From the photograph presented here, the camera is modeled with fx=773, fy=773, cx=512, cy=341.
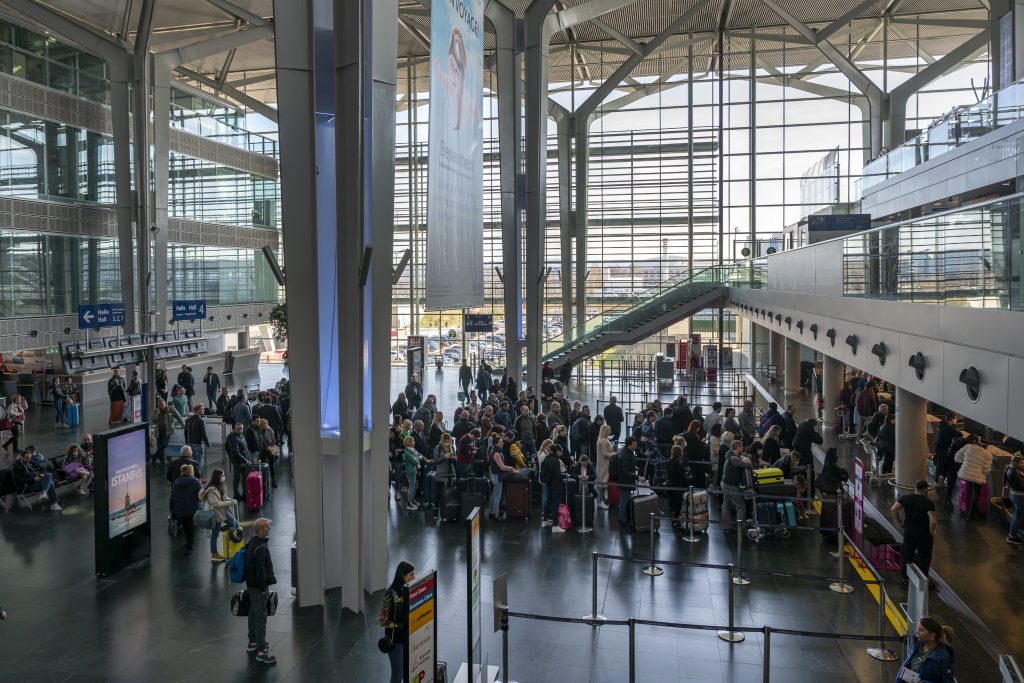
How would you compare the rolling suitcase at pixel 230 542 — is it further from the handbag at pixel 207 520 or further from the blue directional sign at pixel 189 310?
the blue directional sign at pixel 189 310

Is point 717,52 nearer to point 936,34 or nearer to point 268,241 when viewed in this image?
point 936,34

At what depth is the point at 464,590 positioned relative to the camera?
9.93m

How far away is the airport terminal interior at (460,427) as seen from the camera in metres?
8.17

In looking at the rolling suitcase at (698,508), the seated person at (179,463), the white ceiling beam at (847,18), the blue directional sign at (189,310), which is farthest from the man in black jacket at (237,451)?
the white ceiling beam at (847,18)

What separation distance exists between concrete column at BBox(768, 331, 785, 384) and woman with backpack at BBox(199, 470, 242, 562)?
25.3 meters

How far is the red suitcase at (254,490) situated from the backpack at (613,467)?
6.24m

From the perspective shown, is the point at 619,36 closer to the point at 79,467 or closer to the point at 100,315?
the point at 100,315

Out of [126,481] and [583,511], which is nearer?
[126,481]

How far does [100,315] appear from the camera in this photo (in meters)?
22.2

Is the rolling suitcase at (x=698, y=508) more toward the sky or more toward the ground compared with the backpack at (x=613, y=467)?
more toward the ground

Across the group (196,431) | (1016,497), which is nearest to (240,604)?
(196,431)

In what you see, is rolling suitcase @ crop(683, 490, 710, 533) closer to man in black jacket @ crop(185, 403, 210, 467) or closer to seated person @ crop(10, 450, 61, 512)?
man in black jacket @ crop(185, 403, 210, 467)

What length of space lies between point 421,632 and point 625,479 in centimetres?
732

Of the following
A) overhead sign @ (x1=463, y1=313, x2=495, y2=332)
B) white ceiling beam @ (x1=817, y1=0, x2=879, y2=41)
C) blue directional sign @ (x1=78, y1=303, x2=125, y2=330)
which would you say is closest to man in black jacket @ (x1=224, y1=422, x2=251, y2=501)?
blue directional sign @ (x1=78, y1=303, x2=125, y2=330)
